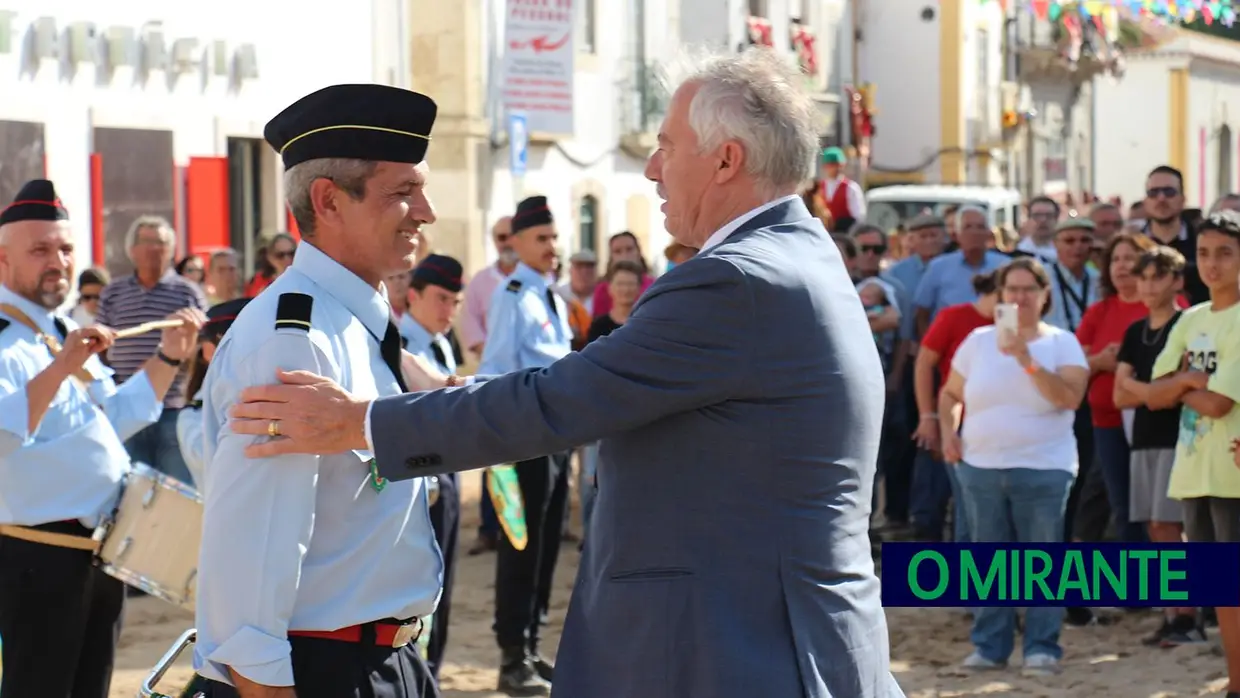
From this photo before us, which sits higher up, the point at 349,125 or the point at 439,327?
the point at 349,125

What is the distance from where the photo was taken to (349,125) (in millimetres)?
3197

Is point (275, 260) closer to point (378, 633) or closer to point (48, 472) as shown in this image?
point (48, 472)

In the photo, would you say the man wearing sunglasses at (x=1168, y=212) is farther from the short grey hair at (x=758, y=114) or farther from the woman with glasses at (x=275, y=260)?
the short grey hair at (x=758, y=114)

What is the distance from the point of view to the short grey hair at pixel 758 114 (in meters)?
2.96

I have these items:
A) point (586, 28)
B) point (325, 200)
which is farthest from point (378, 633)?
point (586, 28)

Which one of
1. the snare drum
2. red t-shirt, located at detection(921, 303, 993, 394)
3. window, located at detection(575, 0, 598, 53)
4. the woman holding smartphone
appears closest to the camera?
the snare drum

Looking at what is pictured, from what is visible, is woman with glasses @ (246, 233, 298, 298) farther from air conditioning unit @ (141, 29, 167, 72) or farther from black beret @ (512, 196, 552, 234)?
black beret @ (512, 196, 552, 234)

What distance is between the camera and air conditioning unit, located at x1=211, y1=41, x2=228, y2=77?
15.8 meters

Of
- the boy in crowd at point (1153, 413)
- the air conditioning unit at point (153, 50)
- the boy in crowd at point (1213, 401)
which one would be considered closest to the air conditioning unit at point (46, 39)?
the air conditioning unit at point (153, 50)

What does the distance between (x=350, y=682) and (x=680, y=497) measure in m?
0.71

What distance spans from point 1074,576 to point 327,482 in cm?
323

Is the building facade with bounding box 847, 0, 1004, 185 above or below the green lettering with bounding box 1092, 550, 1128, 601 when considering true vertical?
above

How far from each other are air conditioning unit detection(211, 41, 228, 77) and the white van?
36.0ft

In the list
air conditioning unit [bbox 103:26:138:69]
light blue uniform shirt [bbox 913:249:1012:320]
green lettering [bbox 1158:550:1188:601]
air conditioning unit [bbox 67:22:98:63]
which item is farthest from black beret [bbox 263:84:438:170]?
air conditioning unit [bbox 103:26:138:69]
